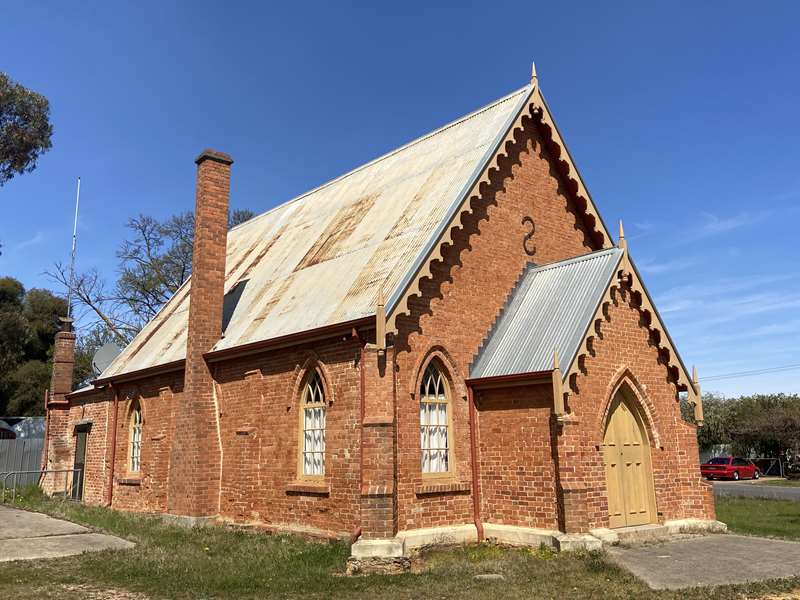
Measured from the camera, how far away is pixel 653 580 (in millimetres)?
10383

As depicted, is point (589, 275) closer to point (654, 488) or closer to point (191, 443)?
point (654, 488)

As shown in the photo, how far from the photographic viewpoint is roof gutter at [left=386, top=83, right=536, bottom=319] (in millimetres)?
13250

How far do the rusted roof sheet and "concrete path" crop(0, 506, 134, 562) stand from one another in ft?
16.6

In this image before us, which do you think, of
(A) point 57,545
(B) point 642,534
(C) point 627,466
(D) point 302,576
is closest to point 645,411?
(C) point 627,466

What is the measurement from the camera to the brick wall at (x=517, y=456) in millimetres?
13242

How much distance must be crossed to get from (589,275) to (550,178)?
403 centimetres

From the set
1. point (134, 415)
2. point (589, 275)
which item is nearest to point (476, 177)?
point (589, 275)

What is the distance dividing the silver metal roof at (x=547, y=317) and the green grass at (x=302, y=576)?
3630 millimetres

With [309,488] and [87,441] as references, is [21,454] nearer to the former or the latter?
[87,441]

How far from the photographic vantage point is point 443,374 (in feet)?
47.9

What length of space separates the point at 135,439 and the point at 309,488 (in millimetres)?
9835

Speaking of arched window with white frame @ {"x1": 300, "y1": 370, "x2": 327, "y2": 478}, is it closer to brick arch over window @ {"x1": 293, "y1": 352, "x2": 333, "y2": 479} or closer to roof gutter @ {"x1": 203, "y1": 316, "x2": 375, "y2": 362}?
brick arch over window @ {"x1": 293, "y1": 352, "x2": 333, "y2": 479}

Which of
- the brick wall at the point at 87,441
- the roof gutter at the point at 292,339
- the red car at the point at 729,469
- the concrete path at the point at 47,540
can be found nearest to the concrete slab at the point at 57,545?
the concrete path at the point at 47,540

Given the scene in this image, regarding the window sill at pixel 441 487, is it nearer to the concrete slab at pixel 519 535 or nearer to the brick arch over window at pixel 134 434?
the concrete slab at pixel 519 535
